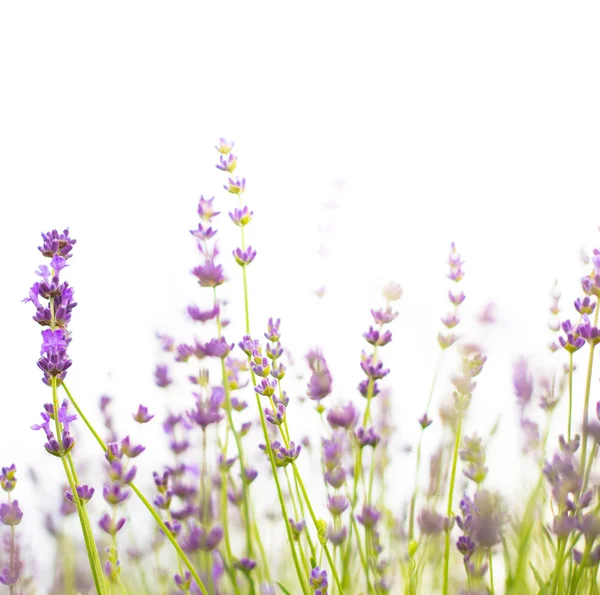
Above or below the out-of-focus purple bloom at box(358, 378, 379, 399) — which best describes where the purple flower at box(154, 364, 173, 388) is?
below

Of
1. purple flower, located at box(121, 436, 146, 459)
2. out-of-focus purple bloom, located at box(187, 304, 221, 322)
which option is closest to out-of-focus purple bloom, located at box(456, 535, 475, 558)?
purple flower, located at box(121, 436, 146, 459)

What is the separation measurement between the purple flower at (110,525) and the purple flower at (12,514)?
153 mm

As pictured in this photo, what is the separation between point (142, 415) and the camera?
1.47 m

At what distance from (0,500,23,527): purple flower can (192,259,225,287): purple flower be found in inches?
19.9

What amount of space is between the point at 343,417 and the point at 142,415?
0.39 metres

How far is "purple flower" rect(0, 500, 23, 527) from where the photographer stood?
1.28 m

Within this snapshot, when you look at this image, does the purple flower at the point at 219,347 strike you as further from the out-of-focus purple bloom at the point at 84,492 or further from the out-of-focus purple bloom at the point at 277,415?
the out-of-focus purple bloom at the point at 84,492

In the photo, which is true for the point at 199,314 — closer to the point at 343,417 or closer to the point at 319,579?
the point at 343,417

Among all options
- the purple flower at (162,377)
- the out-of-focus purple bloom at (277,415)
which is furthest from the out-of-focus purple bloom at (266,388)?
the purple flower at (162,377)

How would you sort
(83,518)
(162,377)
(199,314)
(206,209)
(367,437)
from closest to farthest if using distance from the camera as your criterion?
1. (83,518)
2. (367,437)
3. (206,209)
4. (199,314)
5. (162,377)

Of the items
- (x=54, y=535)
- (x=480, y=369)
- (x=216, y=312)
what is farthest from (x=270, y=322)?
(x=54, y=535)

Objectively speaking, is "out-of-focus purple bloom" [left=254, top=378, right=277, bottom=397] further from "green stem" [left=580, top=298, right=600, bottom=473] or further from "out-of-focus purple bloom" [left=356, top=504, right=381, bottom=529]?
"green stem" [left=580, top=298, right=600, bottom=473]

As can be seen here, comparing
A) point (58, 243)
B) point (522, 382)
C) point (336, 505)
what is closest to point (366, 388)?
point (336, 505)

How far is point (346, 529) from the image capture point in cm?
141
